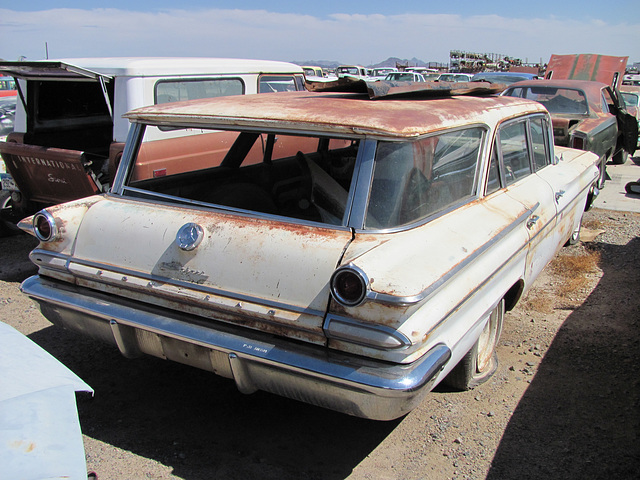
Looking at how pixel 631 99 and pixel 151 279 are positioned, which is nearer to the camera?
pixel 151 279

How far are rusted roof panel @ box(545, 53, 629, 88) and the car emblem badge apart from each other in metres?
11.7

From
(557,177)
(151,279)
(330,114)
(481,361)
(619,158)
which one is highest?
(330,114)

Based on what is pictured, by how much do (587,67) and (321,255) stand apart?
12662 mm

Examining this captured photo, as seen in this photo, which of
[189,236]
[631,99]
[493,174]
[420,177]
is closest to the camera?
[189,236]

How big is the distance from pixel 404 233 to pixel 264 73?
4.91 m

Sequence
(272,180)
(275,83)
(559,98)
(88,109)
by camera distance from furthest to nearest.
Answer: (559,98) → (275,83) → (88,109) → (272,180)

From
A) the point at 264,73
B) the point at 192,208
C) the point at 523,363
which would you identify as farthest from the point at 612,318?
the point at 264,73

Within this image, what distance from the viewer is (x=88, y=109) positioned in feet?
22.1

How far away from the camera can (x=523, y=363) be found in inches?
142

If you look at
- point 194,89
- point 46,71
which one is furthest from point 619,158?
point 46,71

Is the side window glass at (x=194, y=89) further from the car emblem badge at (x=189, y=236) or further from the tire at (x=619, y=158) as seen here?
the tire at (x=619, y=158)

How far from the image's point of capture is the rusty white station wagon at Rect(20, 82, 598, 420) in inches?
88.4

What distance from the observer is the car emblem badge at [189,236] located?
2564 millimetres

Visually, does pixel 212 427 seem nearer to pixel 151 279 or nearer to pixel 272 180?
pixel 151 279
